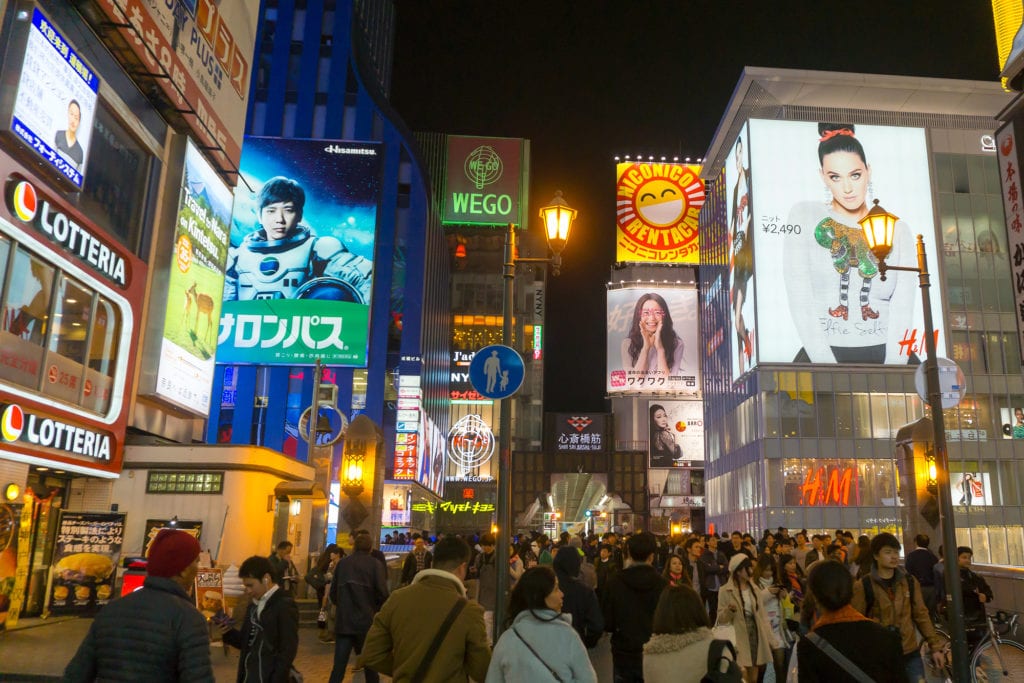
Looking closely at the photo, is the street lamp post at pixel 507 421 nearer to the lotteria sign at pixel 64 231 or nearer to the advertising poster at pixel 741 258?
the lotteria sign at pixel 64 231

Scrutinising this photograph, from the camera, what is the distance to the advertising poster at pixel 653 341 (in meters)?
69.5

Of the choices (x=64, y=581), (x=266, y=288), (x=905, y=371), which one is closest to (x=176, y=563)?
(x=64, y=581)

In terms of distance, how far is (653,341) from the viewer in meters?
70.2

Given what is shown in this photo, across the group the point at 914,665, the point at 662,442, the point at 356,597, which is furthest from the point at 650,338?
the point at 914,665

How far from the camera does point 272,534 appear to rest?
21.9m

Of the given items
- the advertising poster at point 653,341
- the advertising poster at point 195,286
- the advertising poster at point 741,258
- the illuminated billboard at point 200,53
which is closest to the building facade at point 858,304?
the advertising poster at point 741,258

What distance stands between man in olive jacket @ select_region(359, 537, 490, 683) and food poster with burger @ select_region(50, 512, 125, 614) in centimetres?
1261

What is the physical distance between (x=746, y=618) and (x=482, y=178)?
238ft

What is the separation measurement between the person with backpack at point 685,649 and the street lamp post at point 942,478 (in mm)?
6376

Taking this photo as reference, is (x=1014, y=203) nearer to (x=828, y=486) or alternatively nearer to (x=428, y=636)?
(x=428, y=636)

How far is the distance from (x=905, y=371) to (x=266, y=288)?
114 ft

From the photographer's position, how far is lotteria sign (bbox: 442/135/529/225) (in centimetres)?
7612

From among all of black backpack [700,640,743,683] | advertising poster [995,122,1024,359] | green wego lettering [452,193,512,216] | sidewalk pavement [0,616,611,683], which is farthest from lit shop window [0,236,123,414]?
green wego lettering [452,193,512,216]

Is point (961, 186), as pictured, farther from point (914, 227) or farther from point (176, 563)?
point (176, 563)
